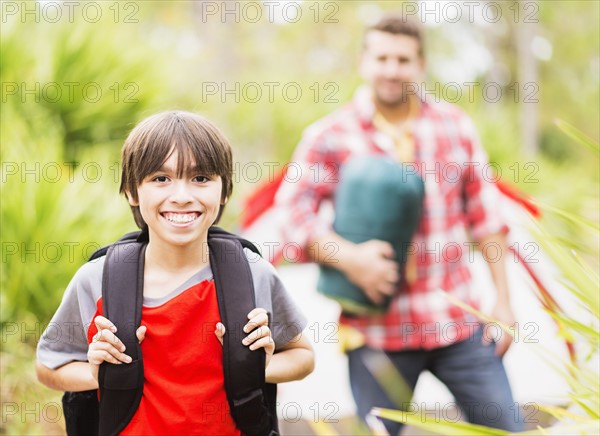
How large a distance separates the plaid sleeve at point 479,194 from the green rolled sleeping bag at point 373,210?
0.96 ft

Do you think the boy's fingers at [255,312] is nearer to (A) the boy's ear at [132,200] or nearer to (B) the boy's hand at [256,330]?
(B) the boy's hand at [256,330]

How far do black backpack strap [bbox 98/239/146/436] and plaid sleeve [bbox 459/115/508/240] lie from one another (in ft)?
5.91

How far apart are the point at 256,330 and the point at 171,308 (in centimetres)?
19

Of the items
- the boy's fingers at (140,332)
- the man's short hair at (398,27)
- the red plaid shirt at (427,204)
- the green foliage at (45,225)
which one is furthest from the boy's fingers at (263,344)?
the green foliage at (45,225)

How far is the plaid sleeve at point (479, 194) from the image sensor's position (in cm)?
327

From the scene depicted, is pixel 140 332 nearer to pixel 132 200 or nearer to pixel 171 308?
pixel 171 308

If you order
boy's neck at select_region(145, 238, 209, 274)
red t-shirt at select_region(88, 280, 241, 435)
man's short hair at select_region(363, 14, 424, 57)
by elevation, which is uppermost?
man's short hair at select_region(363, 14, 424, 57)

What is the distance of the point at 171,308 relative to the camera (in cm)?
179

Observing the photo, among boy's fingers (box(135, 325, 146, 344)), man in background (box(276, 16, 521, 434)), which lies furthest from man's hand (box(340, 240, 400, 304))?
boy's fingers (box(135, 325, 146, 344))

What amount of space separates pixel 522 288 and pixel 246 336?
7.05 metres

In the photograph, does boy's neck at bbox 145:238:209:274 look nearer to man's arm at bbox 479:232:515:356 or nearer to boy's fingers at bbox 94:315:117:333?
boy's fingers at bbox 94:315:117:333

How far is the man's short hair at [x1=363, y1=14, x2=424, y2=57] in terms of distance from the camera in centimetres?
342

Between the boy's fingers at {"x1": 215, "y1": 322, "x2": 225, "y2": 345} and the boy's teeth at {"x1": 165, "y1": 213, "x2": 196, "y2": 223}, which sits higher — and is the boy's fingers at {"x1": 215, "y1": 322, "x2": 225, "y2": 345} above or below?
below

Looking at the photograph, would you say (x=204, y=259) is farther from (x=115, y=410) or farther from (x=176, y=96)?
(x=176, y=96)
